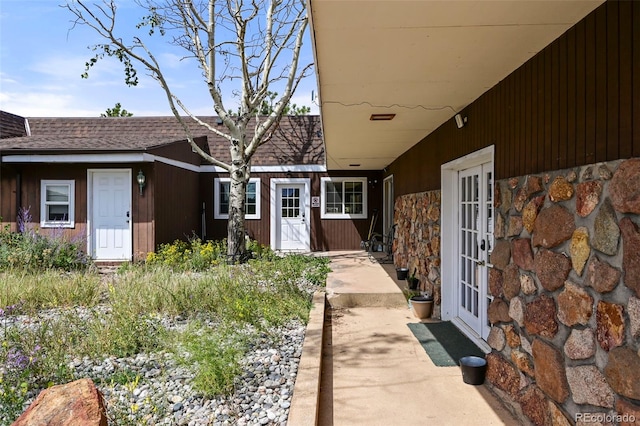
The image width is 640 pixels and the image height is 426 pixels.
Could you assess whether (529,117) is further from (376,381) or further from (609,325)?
(376,381)

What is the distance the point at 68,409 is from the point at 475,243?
3629mm

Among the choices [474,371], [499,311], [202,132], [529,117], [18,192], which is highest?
[202,132]

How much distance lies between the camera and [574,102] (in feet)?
7.46

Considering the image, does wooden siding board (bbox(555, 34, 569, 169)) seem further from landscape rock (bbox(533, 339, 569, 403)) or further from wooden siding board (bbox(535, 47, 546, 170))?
landscape rock (bbox(533, 339, 569, 403))

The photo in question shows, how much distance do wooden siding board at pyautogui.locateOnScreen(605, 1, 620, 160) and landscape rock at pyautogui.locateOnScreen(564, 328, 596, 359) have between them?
0.85 meters

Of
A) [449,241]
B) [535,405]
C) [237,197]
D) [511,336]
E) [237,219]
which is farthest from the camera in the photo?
[237,197]

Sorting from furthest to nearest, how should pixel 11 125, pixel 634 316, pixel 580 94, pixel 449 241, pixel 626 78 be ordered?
pixel 11 125 < pixel 449 241 < pixel 580 94 < pixel 626 78 < pixel 634 316

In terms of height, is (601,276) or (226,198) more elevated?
(226,198)

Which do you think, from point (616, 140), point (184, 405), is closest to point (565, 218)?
point (616, 140)

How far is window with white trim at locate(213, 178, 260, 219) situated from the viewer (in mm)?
11945

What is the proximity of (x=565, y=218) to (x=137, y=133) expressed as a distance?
488 inches

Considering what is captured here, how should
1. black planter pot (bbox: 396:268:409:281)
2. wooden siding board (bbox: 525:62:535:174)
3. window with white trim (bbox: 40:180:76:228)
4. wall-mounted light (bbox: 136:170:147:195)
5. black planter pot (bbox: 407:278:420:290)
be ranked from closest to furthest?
1. wooden siding board (bbox: 525:62:535:174)
2. black planter pot (bbox: 407:278:420:290)
3. black planter pot (bbox: 396:268:409:281)
4. wall-mounted light (bbox: 136:170:147:195)
5. window with white trim (bbox: 40:180:76:228)

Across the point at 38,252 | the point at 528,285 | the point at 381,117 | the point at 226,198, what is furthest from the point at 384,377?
the point at 226,198

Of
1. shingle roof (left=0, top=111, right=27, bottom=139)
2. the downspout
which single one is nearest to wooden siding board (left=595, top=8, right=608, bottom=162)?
the downspout
